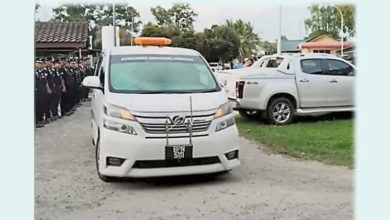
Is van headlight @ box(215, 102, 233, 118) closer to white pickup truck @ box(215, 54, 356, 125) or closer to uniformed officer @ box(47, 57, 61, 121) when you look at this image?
white pickup truck @ box(215, 54, 356, 125)

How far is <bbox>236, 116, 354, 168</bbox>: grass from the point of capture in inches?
253

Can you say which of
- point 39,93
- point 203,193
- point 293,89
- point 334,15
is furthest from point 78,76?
point 334,15

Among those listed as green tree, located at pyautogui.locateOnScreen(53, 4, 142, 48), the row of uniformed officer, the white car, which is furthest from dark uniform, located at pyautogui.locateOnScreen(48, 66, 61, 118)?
green tree, located at pyautogui.locateOnScreen(53, 4, 142, 48)

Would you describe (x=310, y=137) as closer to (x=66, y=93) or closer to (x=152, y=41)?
(x=152, y=41)

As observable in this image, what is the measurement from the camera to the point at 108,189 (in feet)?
16.3

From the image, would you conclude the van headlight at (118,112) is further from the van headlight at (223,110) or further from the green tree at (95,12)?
the green tree at (95,12)

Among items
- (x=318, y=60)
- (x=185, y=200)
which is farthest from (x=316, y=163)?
(x=318, y=60)

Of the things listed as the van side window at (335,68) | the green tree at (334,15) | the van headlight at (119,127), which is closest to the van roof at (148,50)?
the van headlight at (119,127)

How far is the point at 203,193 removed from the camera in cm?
478

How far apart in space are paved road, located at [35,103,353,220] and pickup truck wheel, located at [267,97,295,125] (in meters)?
3.05

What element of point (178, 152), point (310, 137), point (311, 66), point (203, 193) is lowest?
point (203, 193)

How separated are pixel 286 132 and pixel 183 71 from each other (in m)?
3.45

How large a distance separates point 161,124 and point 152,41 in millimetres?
973

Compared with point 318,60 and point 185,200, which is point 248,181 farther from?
point 318,60
